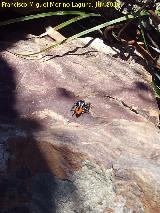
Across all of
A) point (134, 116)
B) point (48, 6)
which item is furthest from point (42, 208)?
point (48, 6)

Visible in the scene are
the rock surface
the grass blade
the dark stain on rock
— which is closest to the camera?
the rock surface

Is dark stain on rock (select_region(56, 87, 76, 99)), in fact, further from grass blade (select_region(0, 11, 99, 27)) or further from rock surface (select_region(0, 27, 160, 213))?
grass blade (select_region(0, 11, 99, 27))

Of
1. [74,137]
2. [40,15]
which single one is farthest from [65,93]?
[40,15]

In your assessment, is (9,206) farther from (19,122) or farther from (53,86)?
(53,86)

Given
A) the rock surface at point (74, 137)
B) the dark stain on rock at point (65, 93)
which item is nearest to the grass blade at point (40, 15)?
the rock surface at point (74, 137)

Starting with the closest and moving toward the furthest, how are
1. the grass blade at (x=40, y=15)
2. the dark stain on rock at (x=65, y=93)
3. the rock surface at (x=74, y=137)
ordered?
the rock surface at (x=74, y=137), the dark stain on rock at (x=65, y=93), the grass blade at (x=40, y=15)

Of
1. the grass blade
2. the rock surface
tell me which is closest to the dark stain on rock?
the rock surface

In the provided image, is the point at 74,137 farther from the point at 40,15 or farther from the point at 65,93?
the point at 40,15

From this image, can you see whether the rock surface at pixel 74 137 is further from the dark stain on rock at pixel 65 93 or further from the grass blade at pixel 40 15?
the grass blade at pixel 40 15

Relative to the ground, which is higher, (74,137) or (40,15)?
(40,15)
